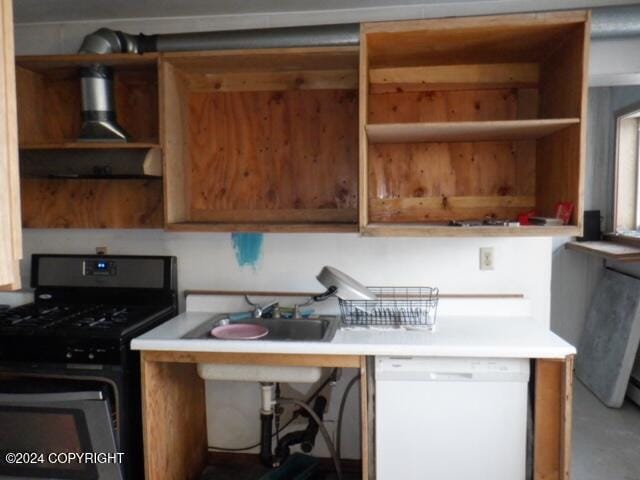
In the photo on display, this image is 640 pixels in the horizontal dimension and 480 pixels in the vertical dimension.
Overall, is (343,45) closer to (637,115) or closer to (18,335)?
Answer: (18,335)

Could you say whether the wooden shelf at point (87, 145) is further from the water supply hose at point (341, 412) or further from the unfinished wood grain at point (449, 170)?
the water supply hose at point (341, 412)

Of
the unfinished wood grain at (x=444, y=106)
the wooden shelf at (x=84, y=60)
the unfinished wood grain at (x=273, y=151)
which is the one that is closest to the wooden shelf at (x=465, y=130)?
the unfinished wood grain at (x=444, y=106)

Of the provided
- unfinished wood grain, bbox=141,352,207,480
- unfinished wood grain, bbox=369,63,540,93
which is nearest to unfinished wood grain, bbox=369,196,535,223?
unfinished wood grain, bbox=369,63,540,93

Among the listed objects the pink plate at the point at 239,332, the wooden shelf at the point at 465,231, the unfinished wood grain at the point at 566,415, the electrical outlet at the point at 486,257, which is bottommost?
the unfinished wood grain at the point at 566,415

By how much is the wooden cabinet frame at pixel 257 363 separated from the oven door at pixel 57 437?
0.52 ft

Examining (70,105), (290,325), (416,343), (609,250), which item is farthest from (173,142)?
(609,250)

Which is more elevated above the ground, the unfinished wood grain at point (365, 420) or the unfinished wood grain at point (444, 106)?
the unfinished wood grain at point (444, 106)

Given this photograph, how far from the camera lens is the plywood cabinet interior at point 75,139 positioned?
7.78ft

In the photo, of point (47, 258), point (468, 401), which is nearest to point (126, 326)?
point (47, 258)

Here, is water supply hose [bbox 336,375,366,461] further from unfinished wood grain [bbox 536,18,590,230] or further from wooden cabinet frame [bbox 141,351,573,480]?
unfinished wood grain [bbox 536,18,590,230]

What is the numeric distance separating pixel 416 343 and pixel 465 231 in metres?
0.51

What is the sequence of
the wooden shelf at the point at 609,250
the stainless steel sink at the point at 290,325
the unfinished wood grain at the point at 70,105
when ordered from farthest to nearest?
the wooden shelf at the point at 609,250 < the unfinished wood grain at the point at 70,105 < the stainless steel sink at the point at 290,325

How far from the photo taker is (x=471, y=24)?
71.6 inches

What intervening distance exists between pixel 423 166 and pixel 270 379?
1.24m
